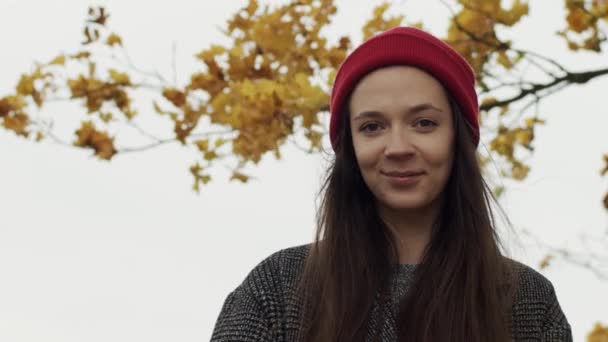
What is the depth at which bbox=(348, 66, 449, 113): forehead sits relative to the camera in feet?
6.16

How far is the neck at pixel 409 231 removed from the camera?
1.97 meters

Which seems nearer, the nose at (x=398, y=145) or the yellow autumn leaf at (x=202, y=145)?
the nose at (x=398, y=145)

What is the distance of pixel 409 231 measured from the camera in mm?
1974

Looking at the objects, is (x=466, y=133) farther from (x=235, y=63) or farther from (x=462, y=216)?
(x=235, y=63)

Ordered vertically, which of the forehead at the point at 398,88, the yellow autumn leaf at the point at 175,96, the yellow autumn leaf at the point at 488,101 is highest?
the yellow autumn leaf at the point at 175,96

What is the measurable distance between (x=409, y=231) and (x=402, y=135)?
0.21 metres

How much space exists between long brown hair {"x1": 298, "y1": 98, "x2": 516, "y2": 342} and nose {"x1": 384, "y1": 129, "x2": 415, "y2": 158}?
0.14m

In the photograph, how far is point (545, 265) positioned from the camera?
3.30 meters

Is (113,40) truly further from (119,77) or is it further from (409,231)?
(409,231)

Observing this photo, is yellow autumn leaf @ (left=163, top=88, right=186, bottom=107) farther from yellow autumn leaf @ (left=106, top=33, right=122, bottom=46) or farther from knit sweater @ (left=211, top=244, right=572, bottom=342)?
knit sweater @ (left=211, top=244, right=572, bottom=342)

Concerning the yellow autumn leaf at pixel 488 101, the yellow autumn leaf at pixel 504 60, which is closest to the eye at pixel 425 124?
the yellow autumn leaf at pixel 488 101

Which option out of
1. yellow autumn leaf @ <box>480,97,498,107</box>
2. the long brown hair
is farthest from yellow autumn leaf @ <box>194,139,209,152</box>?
the long brown hair

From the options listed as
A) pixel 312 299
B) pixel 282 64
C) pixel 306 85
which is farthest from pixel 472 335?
pixel 282 64

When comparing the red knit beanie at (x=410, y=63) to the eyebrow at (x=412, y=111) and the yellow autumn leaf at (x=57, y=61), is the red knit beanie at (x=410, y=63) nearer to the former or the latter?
the eyebrow at (x=412, y=111)
